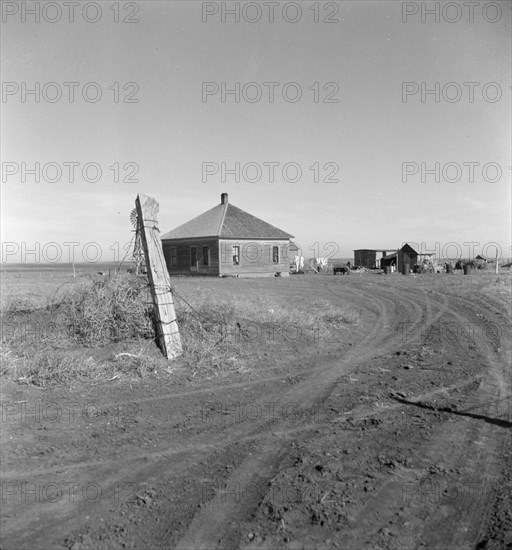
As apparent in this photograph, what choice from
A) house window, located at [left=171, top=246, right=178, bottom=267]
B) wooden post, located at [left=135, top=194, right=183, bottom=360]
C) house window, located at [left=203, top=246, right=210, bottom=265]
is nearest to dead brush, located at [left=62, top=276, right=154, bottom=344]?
wooden post, located at [left=135, top=194, right=183, bottom=360]

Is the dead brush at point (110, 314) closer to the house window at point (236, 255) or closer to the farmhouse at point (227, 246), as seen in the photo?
the farmhouse at point (227, 246)

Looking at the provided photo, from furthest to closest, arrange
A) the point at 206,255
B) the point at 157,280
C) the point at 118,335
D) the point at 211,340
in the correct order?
the point at 206,255 < the point at 211,340 < the point at 157,280 < the point at 118,335

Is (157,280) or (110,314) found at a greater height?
(157,280)

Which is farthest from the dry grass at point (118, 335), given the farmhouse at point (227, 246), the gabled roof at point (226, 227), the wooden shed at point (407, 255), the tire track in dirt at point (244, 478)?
the wooden shed at point (407, 255)

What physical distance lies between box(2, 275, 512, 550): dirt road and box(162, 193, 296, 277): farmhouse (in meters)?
25.0

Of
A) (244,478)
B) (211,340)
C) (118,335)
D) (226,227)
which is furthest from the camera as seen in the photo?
(226,227)

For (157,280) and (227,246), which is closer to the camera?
(157,280)

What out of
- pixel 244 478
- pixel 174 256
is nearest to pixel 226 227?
pixel 174 256

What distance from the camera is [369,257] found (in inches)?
2140

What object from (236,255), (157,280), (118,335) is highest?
(236,255)

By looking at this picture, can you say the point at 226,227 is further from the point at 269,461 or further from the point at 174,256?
the point at 269,461

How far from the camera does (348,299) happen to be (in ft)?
61.2

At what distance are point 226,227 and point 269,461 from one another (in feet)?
97.3

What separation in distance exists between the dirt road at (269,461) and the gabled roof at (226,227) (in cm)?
2570
